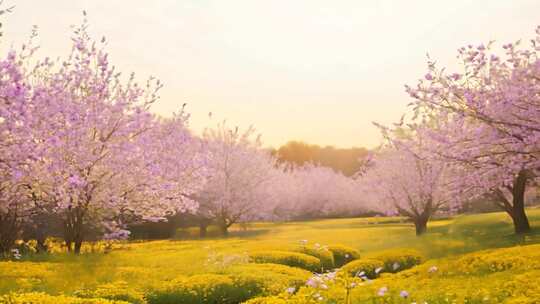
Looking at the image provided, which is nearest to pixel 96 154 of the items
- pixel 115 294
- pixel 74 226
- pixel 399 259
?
pixel 74 226

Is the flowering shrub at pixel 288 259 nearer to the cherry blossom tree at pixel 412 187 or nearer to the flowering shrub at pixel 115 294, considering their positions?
the flowering shrub at pixel 115 294

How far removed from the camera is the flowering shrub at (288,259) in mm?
25172

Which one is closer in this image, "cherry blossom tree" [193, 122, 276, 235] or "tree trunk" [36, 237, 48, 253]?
"tree trunk" [36, 237, 48, 253]

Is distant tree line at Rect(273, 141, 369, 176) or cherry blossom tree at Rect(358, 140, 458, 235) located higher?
distant tree line at Rect(273, 141, 369, 176)

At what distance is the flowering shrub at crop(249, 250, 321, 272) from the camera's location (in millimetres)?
25172

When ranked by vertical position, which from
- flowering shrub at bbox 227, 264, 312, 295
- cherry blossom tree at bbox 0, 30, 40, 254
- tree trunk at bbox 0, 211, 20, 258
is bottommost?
flowering shrub at bbox 227, 264, 312, 295

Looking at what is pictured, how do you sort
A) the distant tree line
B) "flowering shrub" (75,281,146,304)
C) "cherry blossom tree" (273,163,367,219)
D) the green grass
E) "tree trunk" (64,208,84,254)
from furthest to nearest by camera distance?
the distant tree line < "cherry blossom tree" (273,163,367,219) < "tree trunk" (64,208,84,254) < the green grass < "flowering shrub" (75,281,146,304)

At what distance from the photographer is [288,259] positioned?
25531 millimetres

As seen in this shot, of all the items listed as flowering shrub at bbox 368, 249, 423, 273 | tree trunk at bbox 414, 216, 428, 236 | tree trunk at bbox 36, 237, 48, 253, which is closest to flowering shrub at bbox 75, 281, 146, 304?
flowering shrub at bbox 368, 249, 423, 273

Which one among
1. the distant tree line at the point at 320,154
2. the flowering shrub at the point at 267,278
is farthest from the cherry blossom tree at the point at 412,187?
the distant tree line at the point at 320,154

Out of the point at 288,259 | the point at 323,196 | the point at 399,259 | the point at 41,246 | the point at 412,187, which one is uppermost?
the point at 323,196

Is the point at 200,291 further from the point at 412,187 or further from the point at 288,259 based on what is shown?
the point at 412,187

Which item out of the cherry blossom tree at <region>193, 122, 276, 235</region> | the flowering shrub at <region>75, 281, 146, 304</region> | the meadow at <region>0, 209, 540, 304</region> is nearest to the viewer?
the meadow at <region>0, 209, 540, 304</region>

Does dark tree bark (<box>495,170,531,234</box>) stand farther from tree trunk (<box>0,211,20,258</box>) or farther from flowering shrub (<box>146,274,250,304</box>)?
tree trunk (<box>0,211,20,258</box>)
